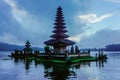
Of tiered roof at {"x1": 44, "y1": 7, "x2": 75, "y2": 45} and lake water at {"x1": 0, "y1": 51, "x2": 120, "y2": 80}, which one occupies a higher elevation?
tiered roof at {"x1": 44, "y1": 7, "x2": 75, "y2": 45}

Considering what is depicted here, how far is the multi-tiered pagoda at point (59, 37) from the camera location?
3041 inches

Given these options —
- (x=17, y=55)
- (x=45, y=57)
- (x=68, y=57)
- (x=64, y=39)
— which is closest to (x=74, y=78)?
(x=68, y=57)

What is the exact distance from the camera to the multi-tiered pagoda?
77.2 meters

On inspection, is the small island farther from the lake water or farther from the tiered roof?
the lake water

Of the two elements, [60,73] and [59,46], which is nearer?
[60,73]

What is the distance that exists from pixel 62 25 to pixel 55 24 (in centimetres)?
232

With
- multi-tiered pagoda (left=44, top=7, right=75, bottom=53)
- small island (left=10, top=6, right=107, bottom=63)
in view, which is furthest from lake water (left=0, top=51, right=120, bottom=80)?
multi-tiered pagoda (left=44, top=7, right=75, bottom=53)

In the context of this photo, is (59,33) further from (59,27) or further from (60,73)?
(60,73)

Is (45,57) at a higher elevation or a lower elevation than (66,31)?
lower

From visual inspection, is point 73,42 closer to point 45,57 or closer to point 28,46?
point 45,57

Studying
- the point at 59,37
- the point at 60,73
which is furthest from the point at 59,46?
the point at 60,73

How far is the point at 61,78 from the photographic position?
A: 3569 cm

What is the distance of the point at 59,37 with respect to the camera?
7919 cm

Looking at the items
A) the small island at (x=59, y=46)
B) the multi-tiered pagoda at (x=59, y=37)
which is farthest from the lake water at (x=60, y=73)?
the multi-tiered pagoda at (x=59, y=37)
